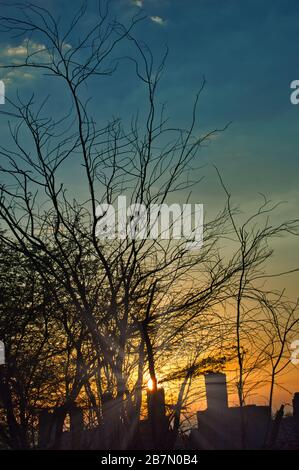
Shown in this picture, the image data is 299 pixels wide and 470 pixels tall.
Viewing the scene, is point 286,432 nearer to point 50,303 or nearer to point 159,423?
point 50,303

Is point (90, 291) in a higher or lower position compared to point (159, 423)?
higher

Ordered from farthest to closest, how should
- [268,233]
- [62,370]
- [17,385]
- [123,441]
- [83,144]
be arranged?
[62,370]
[17,385]
[268,233]
[83,144]
[123,441]

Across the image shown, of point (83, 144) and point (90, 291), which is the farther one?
point (90, 291)

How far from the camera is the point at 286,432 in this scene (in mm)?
14812

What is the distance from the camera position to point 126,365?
4.46 m

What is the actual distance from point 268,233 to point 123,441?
7.25 feet

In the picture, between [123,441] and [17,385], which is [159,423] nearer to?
[123,441]

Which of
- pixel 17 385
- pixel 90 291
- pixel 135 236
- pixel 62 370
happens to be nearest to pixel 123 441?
pixel 135 236

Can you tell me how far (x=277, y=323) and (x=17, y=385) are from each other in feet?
8.47

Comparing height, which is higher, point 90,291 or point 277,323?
point 90,291
